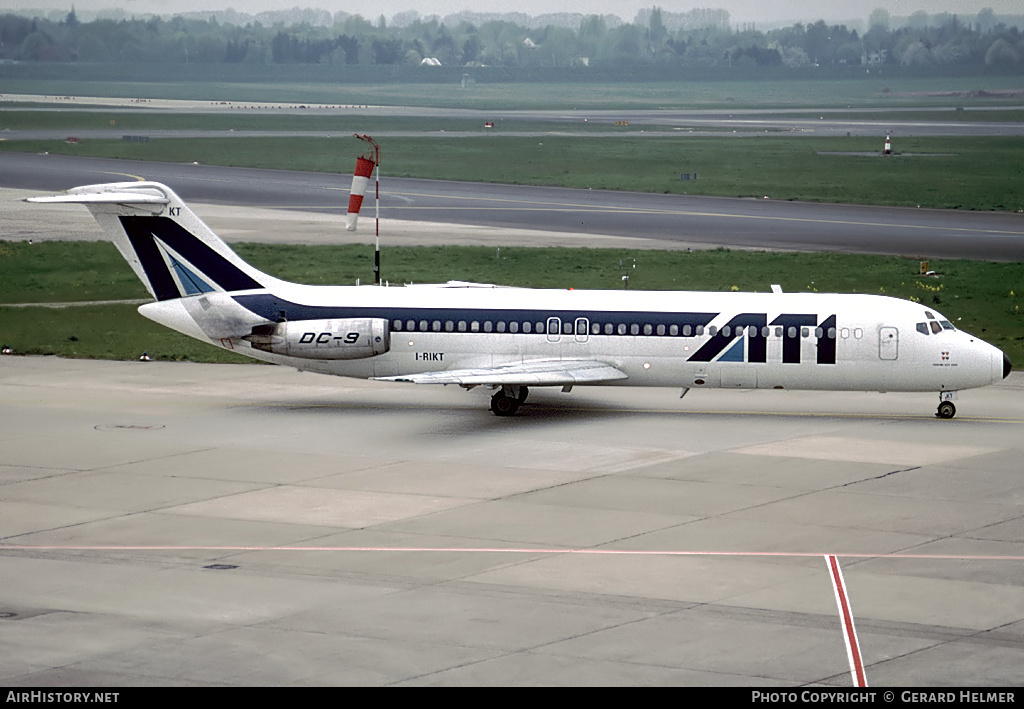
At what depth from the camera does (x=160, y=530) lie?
27.2 meters

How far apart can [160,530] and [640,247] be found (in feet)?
143

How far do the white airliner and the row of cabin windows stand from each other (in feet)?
0.09

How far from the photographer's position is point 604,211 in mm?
82688

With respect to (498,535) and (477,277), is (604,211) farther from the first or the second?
(498,535)

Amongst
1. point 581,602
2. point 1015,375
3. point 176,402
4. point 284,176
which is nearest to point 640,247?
point 1015,375

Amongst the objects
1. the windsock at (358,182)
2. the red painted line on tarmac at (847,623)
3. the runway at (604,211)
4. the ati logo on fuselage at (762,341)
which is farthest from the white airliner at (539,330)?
the runway at (604,211)

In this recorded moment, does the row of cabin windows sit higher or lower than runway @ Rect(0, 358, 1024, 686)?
higher

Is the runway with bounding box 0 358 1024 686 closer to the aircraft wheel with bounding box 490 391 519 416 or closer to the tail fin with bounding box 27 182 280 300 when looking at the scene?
the aircraft wheel with bounding box 490 391 519 416

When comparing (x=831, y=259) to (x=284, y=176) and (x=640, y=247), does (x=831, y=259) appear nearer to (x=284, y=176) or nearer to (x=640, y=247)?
(x=640, y=247)

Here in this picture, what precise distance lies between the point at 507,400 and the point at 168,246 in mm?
9678

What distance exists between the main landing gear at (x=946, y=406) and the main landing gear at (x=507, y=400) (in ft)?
35.1

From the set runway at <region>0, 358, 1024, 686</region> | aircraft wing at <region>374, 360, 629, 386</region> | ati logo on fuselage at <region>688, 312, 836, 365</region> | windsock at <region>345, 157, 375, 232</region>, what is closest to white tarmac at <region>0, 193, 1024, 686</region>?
runway at <region>0, 358, 1024, 686</region>

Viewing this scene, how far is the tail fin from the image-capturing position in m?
38.2

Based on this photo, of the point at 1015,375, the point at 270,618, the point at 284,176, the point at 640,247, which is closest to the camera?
the point at 270,618
